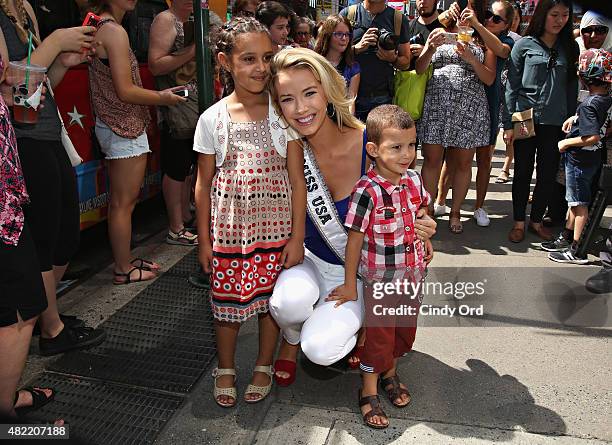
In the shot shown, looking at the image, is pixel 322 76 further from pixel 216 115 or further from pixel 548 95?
pixel 548 95

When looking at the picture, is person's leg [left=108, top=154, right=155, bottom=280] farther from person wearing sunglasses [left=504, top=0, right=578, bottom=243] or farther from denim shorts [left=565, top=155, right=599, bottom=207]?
denim shorts [left=565, top=155, right=599, bottom=207]

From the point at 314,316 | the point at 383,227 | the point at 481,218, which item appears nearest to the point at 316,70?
the point at 383,227

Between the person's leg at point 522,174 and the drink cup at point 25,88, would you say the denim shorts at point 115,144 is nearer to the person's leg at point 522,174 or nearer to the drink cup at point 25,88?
the drink cup at point 25,88

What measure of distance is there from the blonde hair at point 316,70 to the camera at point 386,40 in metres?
2.10

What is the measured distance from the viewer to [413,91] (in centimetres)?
455

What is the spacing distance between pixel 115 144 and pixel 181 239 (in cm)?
122

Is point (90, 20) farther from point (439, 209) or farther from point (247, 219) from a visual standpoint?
point (439, 209)

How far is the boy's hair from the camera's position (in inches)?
88.8

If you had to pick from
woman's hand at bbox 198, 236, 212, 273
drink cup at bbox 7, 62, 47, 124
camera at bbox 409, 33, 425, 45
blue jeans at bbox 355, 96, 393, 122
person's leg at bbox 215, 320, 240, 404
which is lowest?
person's leg at bbox 215, 320, 240, 404

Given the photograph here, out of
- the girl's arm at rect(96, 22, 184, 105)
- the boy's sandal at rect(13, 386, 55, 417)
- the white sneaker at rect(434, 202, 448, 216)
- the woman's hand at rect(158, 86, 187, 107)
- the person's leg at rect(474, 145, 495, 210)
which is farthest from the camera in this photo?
the white sneaker at rect(434, 202, 448, 216)

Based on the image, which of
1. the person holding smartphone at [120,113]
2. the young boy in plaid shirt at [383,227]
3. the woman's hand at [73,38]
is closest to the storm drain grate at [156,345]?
the person holding smartphone at [120,113]

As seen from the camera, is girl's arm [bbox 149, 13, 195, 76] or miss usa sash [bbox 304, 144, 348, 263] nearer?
miss usa sash [bbox 304, 144, 348, 263]

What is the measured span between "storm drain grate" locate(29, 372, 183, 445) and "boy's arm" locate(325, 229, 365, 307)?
2.87 feet

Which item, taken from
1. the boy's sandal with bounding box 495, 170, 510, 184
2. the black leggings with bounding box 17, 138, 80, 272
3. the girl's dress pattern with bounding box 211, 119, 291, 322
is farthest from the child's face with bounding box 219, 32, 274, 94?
the boy's sandal with bounding box 495, 170, 510, 184
